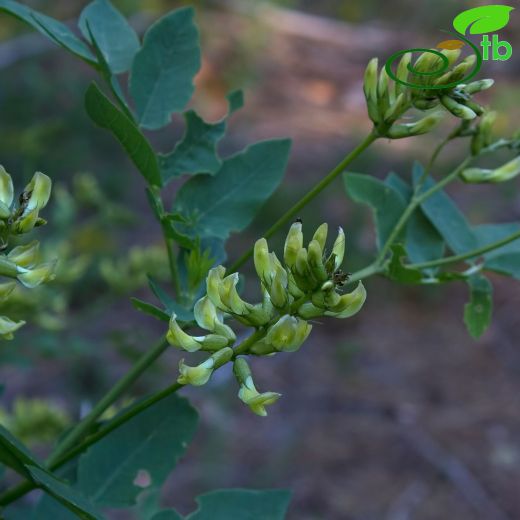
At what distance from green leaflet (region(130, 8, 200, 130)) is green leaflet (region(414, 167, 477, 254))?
15.8 inches

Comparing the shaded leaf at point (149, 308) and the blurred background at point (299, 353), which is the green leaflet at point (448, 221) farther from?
the blurred background at point (299, 353)

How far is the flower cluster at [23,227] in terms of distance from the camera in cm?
89

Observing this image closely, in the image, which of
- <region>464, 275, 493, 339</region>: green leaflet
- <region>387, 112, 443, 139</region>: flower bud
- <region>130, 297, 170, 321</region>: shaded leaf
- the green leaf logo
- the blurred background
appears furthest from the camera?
the blurred background

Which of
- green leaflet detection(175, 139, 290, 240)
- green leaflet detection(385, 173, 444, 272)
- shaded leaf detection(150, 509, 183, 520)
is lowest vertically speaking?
shaded leaf detection(150, 509, 183, 520)

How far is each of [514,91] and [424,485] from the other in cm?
518

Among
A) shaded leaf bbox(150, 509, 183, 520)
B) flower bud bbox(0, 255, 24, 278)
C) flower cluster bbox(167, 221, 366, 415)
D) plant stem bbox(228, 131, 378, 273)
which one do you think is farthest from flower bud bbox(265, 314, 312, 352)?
shaded leaf bbox(150, 509, 183, 520)

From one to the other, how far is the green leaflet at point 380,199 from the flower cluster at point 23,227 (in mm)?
537

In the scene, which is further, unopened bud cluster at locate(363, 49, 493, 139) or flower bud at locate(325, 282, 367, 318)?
unopened bud cluster at locate(363, 49, 493, 139)

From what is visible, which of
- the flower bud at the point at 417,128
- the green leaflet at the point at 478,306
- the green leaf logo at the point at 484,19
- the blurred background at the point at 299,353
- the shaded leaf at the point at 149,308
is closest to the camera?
the shaded leaf at the point at 149,308

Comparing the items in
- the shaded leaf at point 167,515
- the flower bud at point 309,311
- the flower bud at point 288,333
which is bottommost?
the shaded leaf at point 167,515

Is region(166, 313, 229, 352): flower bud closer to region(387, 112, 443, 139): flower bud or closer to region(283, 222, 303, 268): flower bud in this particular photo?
region(283, 222, 303, 268): flower bud

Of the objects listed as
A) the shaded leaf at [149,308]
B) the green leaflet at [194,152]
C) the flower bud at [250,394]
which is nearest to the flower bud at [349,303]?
the flower bud at [250,394]

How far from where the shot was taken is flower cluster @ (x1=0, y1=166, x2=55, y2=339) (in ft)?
2.91

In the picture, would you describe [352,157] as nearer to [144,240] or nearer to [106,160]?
[144,240]
